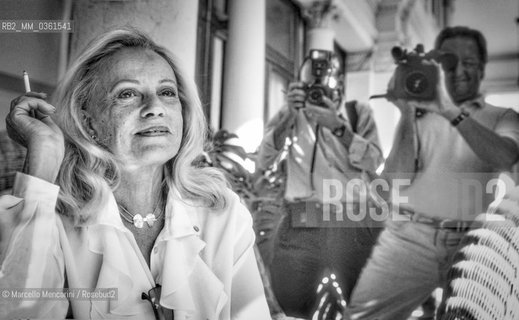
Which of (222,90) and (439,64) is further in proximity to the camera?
(222,90)

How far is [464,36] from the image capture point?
5.93 ft

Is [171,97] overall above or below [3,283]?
above

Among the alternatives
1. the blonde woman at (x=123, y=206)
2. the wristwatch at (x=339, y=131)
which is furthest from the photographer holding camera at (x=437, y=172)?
the blonde woman at (x=123, y=206)

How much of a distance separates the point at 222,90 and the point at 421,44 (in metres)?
0.69

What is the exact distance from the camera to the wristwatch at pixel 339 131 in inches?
74.7

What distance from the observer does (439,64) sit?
182 cm

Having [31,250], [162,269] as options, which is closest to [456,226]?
[162,269]

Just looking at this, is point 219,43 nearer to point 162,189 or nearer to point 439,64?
point 162,189

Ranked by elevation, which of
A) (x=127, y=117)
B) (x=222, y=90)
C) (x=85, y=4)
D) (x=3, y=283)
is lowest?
(x=3, y=283)

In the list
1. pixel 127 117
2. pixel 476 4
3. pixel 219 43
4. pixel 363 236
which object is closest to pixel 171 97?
pixel 127 117

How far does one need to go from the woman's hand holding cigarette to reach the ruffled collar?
22 centimetres

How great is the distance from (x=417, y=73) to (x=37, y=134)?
50.1 inches

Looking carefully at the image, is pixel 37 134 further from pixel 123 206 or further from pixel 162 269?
pixel 162 269

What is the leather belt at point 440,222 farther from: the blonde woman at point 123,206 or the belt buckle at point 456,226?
Answer: the blonde woman at point 123,206
